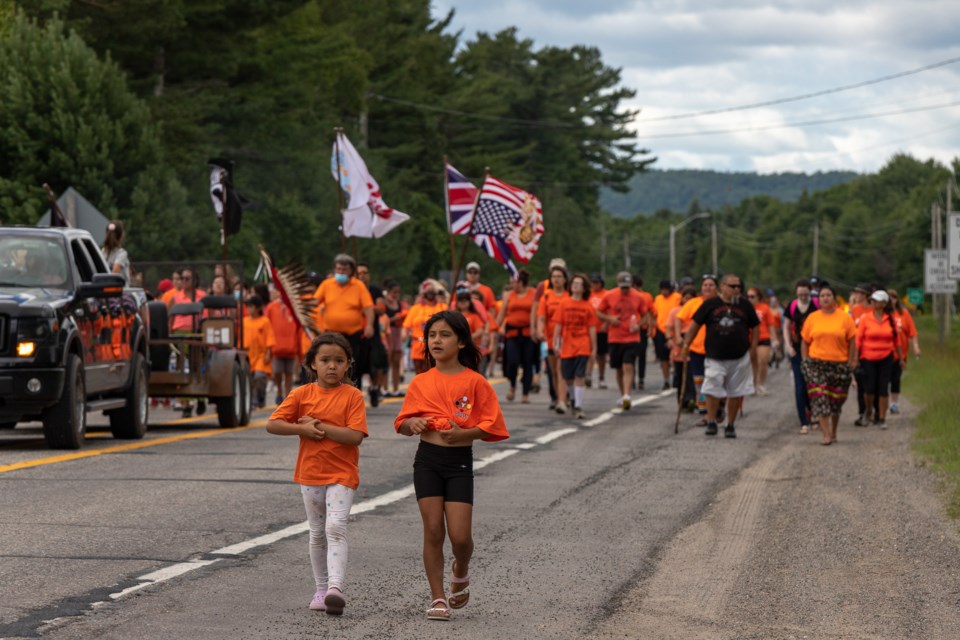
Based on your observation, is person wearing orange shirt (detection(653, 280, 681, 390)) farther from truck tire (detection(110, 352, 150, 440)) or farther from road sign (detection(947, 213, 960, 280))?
truck tire (detection(110, 352, 150, 440))

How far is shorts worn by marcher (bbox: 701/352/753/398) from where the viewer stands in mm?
19641

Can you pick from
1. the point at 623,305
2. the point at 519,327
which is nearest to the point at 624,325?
the point at 623,305

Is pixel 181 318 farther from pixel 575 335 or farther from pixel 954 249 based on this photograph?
pixel 954 249

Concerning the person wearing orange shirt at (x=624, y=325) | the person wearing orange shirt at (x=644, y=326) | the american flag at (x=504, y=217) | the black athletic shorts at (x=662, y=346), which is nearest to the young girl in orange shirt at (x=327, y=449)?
the person wearing orange shirt at (x=624, y=325)

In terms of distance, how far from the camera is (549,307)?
75.8 feet

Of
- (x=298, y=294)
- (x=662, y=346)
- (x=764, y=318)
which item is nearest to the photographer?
(x=298, y=294)

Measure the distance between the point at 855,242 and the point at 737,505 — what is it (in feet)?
535

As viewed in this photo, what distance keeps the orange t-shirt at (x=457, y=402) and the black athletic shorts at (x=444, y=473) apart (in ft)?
0.45

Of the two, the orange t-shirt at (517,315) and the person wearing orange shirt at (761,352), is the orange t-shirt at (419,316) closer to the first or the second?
the orange t-shirt at (517,315)

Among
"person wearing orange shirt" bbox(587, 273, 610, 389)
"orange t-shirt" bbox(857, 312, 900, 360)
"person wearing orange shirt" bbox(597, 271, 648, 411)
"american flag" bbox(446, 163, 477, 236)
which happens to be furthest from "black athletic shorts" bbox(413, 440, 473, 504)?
"american flag" bbox(446, 163, 477, 236)

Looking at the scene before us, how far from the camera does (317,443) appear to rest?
8070 millimetres

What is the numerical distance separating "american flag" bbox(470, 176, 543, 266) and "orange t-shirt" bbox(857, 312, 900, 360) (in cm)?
758

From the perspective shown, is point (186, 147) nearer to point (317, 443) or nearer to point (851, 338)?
point (851, 338)

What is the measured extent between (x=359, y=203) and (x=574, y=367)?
7.60 meters
